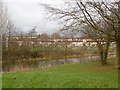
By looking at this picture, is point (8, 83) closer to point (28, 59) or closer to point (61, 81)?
point (61, 81)

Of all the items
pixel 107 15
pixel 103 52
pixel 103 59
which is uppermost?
pixel 107 15

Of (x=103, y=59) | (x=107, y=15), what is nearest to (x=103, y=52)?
(x=103, y=59)

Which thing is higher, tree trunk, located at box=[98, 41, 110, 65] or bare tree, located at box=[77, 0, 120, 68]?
bare tree, located at box=[77, 0, 120, 68]

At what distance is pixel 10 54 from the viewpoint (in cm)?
3297

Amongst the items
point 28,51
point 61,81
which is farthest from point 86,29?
point 28,51

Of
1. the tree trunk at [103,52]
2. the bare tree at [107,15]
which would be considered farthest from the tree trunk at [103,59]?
the bare tree at [107,15]

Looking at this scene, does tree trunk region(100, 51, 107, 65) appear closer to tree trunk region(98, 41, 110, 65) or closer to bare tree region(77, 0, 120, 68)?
tree trunk region(98, 41, 110, 65)

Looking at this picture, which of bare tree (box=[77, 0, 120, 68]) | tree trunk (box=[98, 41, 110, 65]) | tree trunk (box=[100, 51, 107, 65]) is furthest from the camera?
tree trunk (box=[100, 51, 107, 65])

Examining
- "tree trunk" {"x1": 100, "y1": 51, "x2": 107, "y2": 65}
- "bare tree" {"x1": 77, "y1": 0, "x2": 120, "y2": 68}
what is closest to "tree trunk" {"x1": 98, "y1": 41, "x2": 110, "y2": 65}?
"tree trunk" {"x1": 100, "y1": 51, "x2": 107, "y2": 65}

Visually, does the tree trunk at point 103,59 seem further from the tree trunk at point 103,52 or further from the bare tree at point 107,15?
the bare tree at point 107,15

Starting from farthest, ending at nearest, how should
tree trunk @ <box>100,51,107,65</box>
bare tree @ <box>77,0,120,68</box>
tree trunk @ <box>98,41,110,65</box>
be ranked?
tree trunk @ <box>100,51,107,65</box>, tree trunk @ <box>98,41,110,65</box>, bare tree @ <box>77,0,120,68</box>

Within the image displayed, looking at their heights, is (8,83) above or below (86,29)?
below

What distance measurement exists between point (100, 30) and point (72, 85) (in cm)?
661

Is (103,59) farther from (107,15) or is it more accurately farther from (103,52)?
(107,15)
